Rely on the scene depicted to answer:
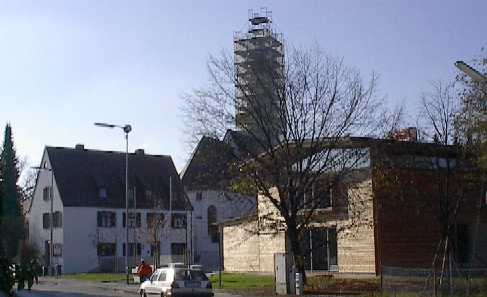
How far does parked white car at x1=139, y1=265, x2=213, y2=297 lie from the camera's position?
29125 millimetres

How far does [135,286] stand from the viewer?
4475cm

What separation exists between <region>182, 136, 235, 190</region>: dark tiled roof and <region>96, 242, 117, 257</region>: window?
134ft

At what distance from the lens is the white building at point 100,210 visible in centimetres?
7594

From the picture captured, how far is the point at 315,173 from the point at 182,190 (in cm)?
4837

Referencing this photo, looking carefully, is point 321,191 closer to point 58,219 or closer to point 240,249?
point 240,249

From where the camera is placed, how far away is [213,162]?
37562mm

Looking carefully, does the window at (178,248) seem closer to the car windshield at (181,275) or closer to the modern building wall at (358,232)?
Answer: the modern building wall at (358,232)

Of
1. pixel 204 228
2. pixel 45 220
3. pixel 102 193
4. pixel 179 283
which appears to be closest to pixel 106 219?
pixel 102 193

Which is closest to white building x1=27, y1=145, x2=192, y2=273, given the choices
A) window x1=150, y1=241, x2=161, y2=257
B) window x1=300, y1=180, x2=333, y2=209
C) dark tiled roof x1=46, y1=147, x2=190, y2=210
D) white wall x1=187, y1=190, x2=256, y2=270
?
dark tiled roof x1=46, y1=147, x2=190, y2=210

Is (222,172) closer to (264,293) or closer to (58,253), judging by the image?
(264,293)

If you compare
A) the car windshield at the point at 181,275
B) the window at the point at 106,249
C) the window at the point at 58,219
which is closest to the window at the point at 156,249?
the window at the point at 106,249

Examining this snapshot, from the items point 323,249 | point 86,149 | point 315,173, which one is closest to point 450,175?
point 315,173

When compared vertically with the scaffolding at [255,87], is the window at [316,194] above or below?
below

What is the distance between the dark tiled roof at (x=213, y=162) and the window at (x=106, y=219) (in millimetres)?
41929
